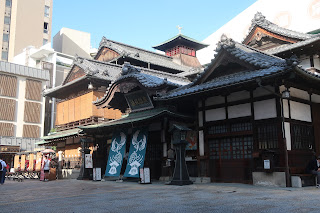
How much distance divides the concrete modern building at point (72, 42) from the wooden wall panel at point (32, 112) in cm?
2102

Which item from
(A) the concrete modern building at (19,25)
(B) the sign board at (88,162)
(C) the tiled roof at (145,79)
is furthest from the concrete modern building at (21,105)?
(C) the tiled roof at (145,79)

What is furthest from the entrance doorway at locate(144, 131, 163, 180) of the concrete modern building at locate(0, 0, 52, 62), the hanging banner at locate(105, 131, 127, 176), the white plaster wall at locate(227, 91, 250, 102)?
the concrete modern building at locate(0, 0, 52, 62)

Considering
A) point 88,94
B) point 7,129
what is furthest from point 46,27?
point 88,94

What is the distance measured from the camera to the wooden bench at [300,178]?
45.9ft

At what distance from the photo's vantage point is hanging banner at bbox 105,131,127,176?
69.8 feet

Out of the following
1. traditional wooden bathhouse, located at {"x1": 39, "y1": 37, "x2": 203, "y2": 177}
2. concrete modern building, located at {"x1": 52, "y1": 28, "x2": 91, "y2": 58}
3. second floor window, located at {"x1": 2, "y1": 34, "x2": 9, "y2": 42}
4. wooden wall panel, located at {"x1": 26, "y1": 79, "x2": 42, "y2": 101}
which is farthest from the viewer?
concrete modern building, located at {"x1": 52, "y1": 28, "x2": 91, "y2": 58}

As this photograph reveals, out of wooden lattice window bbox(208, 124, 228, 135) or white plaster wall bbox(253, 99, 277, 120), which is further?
wooden lattice window bbox(208, 124, 228, 135)

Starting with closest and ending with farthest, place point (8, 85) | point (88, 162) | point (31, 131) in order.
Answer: point (88, 162) → point (8, 85) → point (31, 131)

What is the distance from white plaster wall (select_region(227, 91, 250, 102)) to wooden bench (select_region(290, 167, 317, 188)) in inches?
163

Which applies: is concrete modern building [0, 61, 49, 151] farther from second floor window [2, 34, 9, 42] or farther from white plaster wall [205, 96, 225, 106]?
white plaster wall [205, 96, 225, 106]

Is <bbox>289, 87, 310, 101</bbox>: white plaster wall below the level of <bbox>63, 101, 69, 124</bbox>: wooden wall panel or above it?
below

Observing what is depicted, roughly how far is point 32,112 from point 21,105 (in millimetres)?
2304

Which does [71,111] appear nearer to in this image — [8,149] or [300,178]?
[300,178]

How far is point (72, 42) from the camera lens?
75500 millimetres
